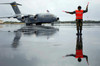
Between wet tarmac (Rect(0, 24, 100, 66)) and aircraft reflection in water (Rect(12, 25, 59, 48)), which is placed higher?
→ wet tarmac (Rect(0, 24, 100, 66))

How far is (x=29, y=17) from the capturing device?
36250 millimetres

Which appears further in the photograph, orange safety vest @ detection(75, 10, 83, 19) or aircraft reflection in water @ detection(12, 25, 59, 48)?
orange safety vest @ detection(75, 10, 83, 19)

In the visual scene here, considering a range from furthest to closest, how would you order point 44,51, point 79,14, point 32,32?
point 32,32
point 79,14
point 44,51

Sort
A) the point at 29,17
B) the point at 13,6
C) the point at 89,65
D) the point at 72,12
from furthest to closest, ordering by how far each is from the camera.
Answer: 1. the point at 13,6
2. the point at 29,17
3. the point at 72,12
4. the point at 89,65

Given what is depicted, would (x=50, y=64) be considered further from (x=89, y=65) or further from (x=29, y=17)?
(x=29, y=17)

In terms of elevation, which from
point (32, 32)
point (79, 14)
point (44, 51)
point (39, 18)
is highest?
point (79, 14)

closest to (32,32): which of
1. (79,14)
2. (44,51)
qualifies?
(79,14)

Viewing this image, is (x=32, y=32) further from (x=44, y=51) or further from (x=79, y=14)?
(x=44, y=51)

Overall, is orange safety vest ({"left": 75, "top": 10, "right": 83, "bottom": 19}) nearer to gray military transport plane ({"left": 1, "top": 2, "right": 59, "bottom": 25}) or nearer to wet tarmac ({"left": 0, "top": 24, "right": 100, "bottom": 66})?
wet tarmac ({"left": 0, "top": 24, "right": 100, "bottom": 66})

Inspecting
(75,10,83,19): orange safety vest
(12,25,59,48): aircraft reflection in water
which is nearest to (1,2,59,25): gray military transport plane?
(12,25,59,48): aircraft reflection in water

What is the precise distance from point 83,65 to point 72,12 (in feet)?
25.0

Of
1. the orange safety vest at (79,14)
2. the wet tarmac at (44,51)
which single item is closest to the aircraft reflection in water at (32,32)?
the wet tarmac at (44,51)

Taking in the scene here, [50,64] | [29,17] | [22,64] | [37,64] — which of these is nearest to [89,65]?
[50,64]

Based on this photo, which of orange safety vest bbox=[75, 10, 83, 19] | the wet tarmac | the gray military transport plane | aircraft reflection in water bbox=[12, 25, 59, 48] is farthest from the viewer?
the gray military transport plane
